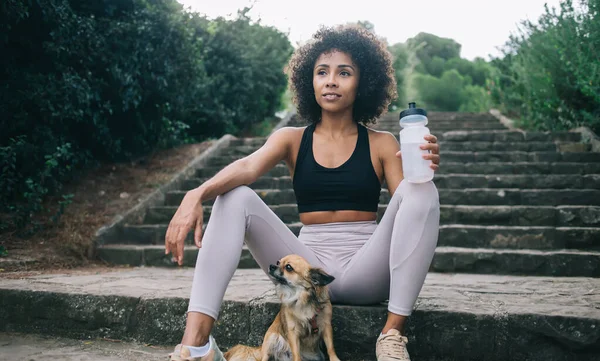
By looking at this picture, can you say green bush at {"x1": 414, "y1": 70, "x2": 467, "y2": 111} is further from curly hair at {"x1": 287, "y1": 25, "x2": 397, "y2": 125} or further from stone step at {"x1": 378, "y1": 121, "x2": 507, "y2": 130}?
curly hair at {"x1": 287, "y1": 25, "x2": 397, "y2": 125}

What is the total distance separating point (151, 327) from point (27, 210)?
2.84 m

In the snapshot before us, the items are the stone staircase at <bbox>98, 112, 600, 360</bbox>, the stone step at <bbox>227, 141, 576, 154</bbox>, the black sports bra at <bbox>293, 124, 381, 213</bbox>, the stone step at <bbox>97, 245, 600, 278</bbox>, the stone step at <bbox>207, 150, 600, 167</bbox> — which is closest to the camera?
the black sports bra at <bbox>293, 124, 381, 213</bbox>

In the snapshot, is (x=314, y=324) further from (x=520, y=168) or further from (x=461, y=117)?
(x=461, y=117)

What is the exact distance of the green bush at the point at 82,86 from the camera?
484 cm

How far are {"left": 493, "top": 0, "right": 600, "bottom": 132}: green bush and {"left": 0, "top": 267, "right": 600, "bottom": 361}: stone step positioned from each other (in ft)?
11.5

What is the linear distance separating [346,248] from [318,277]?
315 mm

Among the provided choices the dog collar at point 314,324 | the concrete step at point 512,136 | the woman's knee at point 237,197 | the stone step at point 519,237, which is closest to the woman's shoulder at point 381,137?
the woman's knee at point 237,197

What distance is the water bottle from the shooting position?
75.8 inches

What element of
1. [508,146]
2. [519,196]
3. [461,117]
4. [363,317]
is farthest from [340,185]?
[461,117]

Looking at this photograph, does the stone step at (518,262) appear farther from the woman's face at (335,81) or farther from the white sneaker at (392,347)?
the white sneaker at (392,347)

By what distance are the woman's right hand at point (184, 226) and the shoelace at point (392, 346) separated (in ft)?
2.66

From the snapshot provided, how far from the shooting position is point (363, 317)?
225 centimetres

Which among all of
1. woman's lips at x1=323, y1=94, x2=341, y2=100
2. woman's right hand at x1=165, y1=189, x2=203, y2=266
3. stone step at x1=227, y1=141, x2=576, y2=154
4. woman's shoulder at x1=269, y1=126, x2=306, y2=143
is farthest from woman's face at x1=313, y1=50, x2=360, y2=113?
stone step at x1=227, y1=141, x2=576, y2=154

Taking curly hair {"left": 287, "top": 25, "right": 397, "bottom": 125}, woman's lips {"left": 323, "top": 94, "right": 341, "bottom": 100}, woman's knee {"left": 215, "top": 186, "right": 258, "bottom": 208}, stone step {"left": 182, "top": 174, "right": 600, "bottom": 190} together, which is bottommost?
stone step {"left": 182, "top": 174, "right": 600, "bottom": 190}
